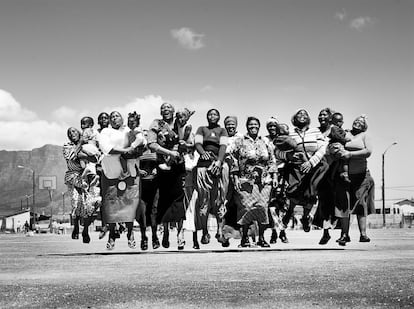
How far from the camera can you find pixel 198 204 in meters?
14.0

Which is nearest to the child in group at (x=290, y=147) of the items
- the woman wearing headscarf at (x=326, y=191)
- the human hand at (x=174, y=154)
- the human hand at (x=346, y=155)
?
the woman wearing headscarf at (x=326, y=191)

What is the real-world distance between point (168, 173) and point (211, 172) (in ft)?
2.42

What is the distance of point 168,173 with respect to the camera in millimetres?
13586

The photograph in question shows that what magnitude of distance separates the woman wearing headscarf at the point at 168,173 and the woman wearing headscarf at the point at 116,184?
1.46 ft

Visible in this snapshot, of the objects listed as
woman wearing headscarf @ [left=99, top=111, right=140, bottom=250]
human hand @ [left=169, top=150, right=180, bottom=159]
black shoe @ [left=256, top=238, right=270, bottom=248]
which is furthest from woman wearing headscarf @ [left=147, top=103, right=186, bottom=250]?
black shoe @ [left=256, top=238, right=270, bottom=248]

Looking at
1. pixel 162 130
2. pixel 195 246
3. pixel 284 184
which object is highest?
pixel 162 130

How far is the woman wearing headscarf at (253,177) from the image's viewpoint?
13742 mm

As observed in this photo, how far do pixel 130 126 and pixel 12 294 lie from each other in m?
6.89

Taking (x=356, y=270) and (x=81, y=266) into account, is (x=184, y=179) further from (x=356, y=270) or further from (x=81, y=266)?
(x=356, y=270)

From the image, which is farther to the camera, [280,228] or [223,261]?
[280,228]

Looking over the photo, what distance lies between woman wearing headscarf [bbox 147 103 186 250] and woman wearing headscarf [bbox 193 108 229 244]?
0.35 m

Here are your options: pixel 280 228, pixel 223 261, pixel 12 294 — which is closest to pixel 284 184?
pixel 280 228

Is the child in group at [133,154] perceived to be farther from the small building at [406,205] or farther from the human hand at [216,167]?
the small building at [406,205]

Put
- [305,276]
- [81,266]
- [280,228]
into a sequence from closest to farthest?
[305,276], [81,266], [280,228]
